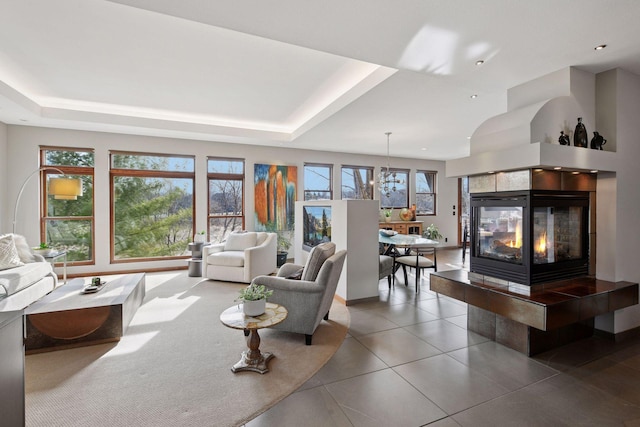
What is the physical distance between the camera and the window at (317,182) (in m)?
7.55

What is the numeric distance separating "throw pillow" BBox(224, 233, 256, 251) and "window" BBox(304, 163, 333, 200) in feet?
7.11

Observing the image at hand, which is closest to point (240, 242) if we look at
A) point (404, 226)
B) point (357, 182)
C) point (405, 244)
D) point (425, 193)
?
point (405, 244)

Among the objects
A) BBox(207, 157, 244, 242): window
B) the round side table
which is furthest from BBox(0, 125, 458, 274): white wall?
the round side table

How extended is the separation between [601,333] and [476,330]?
1.27 metres

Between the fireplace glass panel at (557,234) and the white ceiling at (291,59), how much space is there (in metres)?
Result: 1.42

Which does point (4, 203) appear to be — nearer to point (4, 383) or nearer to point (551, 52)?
point (4, 383)

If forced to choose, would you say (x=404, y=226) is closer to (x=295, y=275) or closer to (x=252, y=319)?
(x=295, y=275)

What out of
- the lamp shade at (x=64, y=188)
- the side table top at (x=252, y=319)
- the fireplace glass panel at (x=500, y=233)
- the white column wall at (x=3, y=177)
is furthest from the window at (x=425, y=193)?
the white column wall at (x=3, y=177)

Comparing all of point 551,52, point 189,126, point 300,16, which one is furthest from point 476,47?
point 189,126

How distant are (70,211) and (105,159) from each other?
1.15 meters

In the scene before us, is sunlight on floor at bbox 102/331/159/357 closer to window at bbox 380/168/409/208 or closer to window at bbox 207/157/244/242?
window at bbox 207/157/244/242

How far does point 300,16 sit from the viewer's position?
7.09ft

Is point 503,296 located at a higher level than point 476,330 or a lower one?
higher

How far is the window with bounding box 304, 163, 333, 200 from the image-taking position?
755 cm
